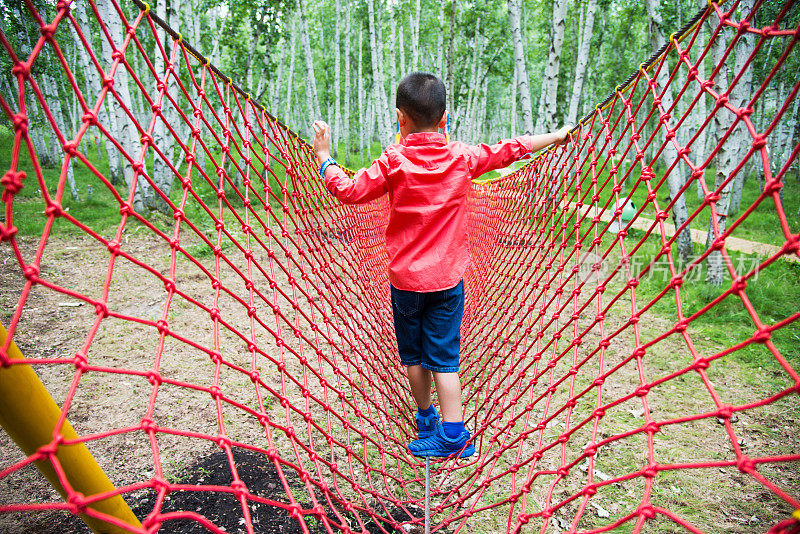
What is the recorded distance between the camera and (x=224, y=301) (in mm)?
3832

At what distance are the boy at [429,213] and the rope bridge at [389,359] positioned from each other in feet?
0.80

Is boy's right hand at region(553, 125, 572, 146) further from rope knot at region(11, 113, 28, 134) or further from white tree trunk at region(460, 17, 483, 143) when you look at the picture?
white tree trunk at region(460, 17, 483, 143)

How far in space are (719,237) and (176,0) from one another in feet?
21.0

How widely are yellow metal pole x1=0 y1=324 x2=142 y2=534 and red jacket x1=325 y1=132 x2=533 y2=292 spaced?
900 millimetres

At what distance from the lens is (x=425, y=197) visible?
1.50 m

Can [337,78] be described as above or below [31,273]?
below

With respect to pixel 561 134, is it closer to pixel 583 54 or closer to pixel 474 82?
pixel 583 54

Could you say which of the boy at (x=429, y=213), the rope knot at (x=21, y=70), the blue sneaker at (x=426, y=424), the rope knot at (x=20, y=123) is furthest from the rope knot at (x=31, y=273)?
the blue sneaker at (x=426, y=424)

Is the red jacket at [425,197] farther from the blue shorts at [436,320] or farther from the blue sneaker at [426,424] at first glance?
the blue sneaker at [426,424]

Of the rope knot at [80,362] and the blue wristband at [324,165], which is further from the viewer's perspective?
the blue wristband at [324,165]

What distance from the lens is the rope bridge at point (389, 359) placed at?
94 centimetres

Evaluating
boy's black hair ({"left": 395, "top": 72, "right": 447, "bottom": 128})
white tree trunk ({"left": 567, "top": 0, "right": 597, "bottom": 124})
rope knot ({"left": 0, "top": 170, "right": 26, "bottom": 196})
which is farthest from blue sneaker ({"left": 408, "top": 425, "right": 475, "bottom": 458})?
white tree trunk ({"left": 567, "top": 0, "right": 597, "bottom": 124})

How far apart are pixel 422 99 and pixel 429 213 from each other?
0.39 meters

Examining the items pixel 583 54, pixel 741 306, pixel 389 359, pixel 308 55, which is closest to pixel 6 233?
pixel 389 359
